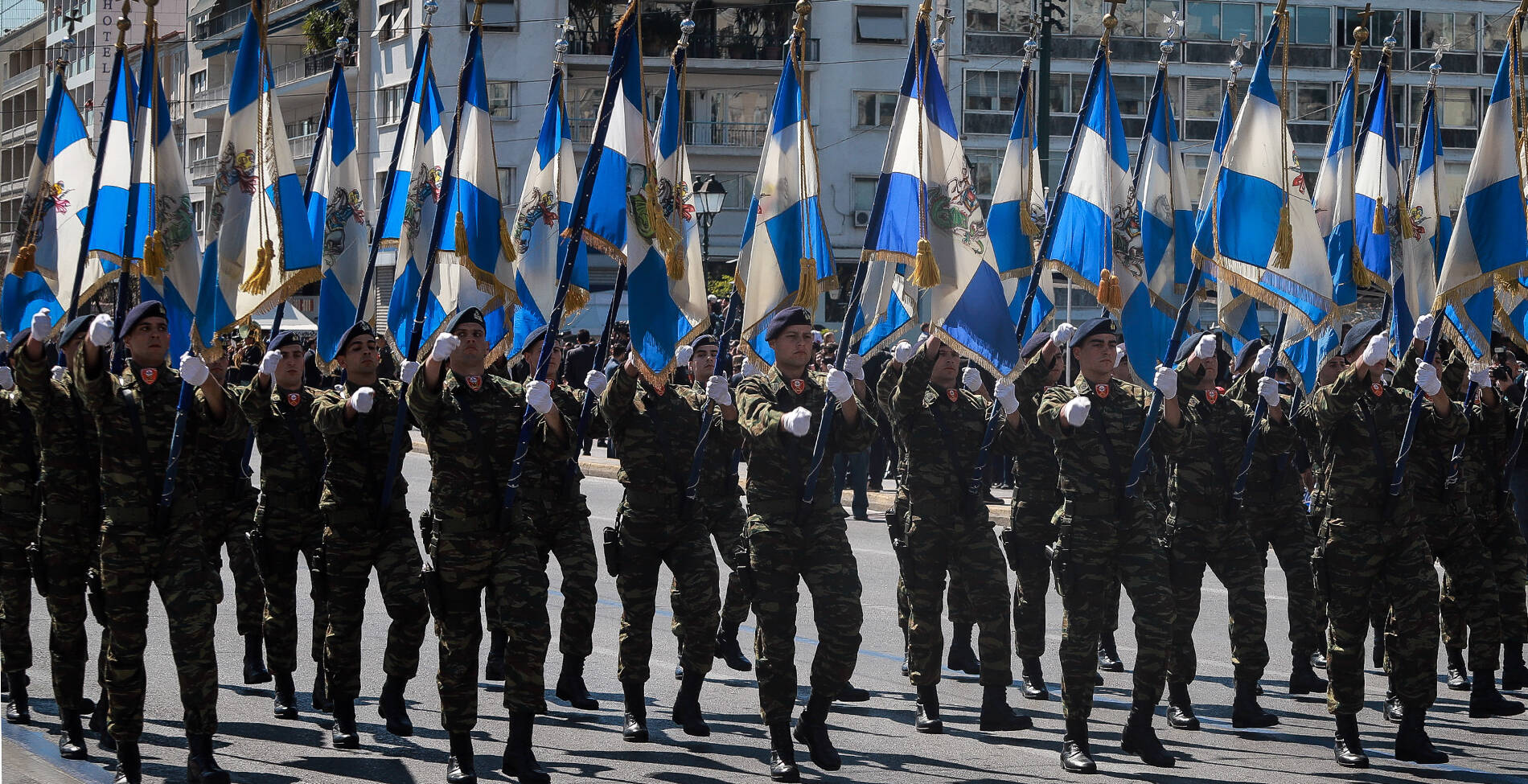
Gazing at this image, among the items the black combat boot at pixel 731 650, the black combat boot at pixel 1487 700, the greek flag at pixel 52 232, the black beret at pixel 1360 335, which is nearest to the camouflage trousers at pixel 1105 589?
the black beret at pixel 1360 335

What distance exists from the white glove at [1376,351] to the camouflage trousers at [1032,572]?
1.79 metres

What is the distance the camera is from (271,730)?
8.38 metres

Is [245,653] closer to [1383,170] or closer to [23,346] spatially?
[23,346]

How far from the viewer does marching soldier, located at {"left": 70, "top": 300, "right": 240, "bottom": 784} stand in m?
7.22

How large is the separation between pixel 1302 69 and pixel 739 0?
53.0 ft

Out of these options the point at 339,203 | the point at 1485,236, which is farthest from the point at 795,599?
the point at 339,203

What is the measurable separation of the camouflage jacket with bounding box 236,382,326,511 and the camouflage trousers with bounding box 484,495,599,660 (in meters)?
1.15

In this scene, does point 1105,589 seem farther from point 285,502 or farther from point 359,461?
point 285,502

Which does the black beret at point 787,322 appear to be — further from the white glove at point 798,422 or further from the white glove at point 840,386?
the white glove at point 798,422

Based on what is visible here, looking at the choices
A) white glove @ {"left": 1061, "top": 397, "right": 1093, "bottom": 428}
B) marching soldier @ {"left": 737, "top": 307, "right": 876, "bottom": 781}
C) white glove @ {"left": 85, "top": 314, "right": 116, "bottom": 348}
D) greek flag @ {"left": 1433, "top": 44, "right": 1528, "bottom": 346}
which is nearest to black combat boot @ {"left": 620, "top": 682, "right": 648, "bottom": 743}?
marching soldier @ {"left": 737, "top": 307, "right": 876, "bottom": 781}

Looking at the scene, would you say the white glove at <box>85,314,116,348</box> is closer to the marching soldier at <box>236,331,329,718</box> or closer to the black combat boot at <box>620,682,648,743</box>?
the marching soldier at <box>236,331,329,718</box>

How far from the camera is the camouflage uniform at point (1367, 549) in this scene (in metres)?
8.05

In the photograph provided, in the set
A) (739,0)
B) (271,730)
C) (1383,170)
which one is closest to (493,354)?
(271,730)

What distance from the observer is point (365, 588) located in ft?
26.9
